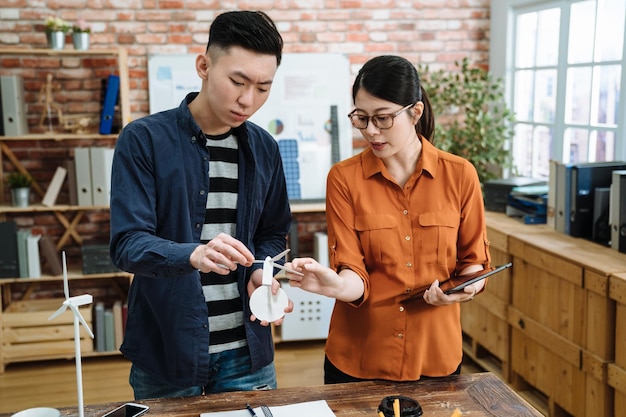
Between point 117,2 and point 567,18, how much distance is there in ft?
8.93

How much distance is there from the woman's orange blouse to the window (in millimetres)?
1889

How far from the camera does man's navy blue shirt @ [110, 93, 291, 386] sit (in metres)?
1.64

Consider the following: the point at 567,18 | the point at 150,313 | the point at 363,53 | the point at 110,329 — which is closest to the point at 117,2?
the point at 363,53

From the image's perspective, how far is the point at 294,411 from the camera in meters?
1.55

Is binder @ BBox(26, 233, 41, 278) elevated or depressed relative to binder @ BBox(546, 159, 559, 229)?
depressed

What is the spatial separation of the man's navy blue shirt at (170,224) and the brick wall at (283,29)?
8.79ft

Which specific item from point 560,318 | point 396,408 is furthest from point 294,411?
point 560,318

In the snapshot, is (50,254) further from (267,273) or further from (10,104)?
(267,273)

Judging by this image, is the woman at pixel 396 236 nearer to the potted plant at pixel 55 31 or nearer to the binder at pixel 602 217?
the binder at pixel 602 217

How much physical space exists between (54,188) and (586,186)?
9.90ft

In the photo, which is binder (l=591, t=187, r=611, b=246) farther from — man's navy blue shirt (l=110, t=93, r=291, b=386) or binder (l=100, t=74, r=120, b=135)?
binder (l=100, t=74, r=120, b=135)

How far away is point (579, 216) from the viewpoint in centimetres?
318

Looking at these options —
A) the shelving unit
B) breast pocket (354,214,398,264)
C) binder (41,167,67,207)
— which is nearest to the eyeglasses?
breast pocket (354,214,398,264)

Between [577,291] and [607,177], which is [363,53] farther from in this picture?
[577,291]
